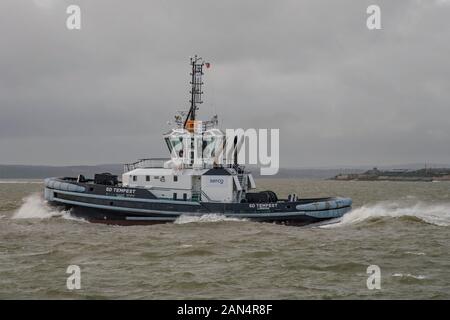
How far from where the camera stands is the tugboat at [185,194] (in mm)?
29625

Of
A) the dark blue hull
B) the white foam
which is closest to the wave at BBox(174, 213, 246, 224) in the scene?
the white foam

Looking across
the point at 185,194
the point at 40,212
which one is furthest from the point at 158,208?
the point at 40,212

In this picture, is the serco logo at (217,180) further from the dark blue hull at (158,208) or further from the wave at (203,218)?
the wave at (203,218)

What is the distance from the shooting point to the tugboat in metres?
29.6

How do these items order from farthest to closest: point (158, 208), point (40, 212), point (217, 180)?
point (40, 212) < point (217, 180) < point (158, 208)

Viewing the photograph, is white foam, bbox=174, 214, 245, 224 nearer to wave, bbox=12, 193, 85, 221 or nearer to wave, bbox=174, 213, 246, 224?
wave, bbox=174, 213, 246, 224

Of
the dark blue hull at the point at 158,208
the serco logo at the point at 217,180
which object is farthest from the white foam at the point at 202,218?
the serco logo at the point at 217,180

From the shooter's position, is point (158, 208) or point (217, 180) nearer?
point (158, 208)

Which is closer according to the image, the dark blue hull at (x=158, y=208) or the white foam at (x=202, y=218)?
the white foam at (x=202, y=218)

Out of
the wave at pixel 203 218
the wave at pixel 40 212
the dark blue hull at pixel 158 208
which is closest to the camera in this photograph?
the wave at pixel 203 218

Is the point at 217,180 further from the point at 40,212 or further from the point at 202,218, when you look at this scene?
the point at 40,212

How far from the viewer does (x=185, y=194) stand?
1195 inches

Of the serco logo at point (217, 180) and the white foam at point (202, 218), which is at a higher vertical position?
the serco logo at point (217, 180)
